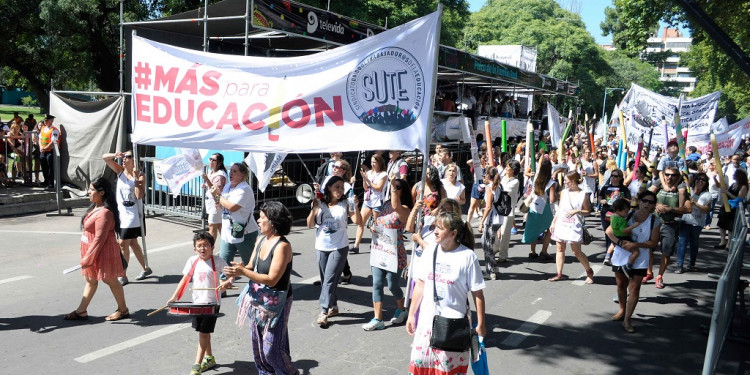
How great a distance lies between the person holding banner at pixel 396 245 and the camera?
6.21 metres

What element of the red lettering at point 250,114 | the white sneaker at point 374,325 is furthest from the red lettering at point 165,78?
the white sneaker at point 374,325

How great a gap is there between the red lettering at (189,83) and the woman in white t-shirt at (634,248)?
4.78 m

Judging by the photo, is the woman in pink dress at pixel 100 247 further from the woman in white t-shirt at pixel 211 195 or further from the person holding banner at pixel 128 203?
the woman in white t-shirt at pixel 211 195

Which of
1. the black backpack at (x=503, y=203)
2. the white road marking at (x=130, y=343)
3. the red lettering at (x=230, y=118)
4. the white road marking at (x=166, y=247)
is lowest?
the white road marking at (x=130, y=343)

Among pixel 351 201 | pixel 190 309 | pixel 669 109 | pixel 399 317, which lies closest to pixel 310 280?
pixel 351 201

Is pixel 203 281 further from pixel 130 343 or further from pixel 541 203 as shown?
pixel 541 203

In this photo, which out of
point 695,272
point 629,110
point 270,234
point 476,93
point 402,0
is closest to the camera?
point 270,234

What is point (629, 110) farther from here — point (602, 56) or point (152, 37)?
point (602, 56)

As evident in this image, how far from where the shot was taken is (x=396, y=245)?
20.6 feet

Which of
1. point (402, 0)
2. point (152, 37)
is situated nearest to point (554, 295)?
point (152, 37)

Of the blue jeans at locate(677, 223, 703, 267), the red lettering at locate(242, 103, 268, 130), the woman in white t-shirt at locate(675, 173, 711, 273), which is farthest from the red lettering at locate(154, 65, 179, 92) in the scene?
the blue jeans at locate(677, 223, 703, 267)

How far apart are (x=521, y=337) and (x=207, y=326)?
3.13 meters

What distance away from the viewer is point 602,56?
63.3 m

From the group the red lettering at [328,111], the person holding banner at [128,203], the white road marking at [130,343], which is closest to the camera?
the white road marking at [130,343]
